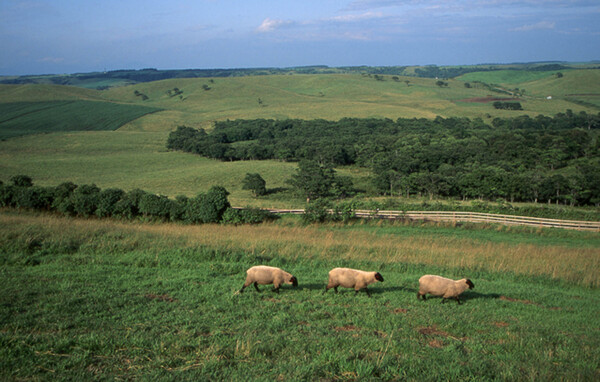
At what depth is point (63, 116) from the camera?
122625mm

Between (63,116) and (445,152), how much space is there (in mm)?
109768

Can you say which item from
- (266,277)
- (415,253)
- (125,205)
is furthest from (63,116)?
(266,277)

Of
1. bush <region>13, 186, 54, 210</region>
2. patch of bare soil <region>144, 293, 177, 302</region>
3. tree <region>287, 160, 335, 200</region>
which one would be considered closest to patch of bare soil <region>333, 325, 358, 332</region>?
patch of bare soil <region>144, 293, 177, 302</region>

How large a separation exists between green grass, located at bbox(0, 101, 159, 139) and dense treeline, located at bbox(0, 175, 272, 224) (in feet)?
263

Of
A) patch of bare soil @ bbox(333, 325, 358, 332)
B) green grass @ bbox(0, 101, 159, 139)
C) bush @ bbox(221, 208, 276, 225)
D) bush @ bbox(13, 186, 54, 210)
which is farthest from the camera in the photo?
green grass @ bbox(0, 101, 159, 139)

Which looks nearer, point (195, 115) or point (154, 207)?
point (154, 207)

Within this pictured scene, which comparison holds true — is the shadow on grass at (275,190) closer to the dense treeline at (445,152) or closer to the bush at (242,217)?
the dense treeline at (445,152)

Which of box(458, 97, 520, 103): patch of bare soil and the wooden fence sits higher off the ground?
box(458, 97, 520, 103): patch of bare soil

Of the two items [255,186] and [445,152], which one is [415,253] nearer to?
[255,186]

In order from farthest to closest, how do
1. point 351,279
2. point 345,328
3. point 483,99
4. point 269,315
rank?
point 483,99
point 351,279
point 269,315
point 345,328

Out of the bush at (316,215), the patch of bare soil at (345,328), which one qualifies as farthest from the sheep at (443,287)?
the bush at (316,215)

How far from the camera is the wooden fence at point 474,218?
30281 millimetres

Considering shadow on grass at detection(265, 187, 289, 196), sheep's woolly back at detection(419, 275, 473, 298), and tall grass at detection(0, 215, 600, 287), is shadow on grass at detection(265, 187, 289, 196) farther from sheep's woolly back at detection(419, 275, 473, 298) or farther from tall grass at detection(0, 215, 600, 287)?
sheep's woolly back at detection(419, 275, 473, 298)

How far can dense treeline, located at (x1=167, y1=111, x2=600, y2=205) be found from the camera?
154 feet
